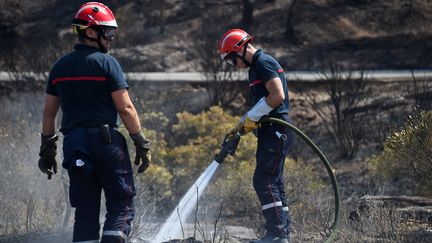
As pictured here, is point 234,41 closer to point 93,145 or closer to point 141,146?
point 141,146

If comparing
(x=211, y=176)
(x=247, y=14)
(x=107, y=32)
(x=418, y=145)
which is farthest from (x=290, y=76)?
(x=107, y=32)

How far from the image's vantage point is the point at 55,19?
75.9ft

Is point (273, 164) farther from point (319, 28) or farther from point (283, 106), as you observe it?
point (319, 28)

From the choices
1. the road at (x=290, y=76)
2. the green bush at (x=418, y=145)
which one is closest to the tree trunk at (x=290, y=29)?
the road at (x=290, y=76)

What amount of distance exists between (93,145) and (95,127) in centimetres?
11

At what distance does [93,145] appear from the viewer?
572 cm

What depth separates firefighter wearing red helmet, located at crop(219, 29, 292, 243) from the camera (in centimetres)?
670

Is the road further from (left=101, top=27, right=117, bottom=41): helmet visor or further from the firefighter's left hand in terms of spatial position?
(left=101, top=27, right=117, bottom=41): helmet visor

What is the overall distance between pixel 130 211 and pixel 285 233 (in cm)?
141

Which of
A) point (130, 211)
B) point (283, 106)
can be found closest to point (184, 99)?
point (283, 106)

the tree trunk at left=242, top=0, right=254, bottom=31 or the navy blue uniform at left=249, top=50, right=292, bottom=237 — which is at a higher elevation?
the navy blue uniform at left=249, top=50, right=292, bottom=237

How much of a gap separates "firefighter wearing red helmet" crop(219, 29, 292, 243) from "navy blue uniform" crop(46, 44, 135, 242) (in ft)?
4.10

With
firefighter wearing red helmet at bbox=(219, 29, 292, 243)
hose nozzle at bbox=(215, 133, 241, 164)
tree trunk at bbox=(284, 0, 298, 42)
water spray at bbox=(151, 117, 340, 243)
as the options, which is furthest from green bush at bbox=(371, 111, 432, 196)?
tree trunk at bbox=(284, 0, 298, 42)

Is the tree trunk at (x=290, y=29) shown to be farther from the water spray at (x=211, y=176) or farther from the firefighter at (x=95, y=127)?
the firefighter at (x=95, y=127)
